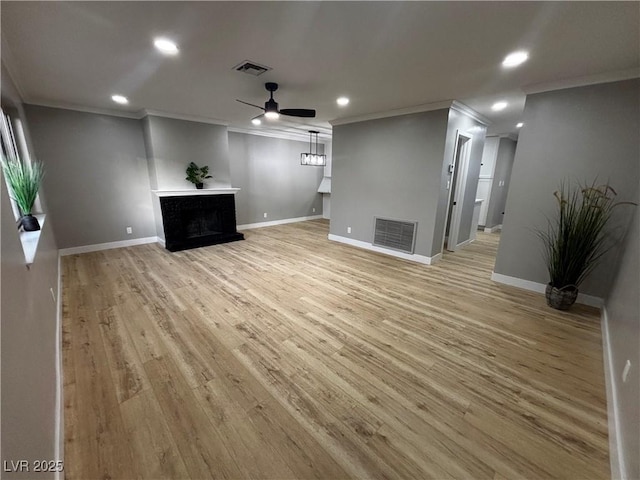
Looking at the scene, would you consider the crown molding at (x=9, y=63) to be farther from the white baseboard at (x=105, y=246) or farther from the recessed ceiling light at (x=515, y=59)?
the recessed ceiling light at (x=515, y=59)

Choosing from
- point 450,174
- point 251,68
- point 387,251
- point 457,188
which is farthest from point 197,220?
point 457,188

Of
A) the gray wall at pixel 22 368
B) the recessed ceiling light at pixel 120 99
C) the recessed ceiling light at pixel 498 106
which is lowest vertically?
the gray wall at pixel 22 368

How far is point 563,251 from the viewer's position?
2.83 meters

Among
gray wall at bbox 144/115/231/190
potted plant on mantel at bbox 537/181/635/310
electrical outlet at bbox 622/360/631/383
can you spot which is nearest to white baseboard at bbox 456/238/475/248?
potted plant on mantel at bbox 537/181/635/310

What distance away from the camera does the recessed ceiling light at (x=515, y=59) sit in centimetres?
231

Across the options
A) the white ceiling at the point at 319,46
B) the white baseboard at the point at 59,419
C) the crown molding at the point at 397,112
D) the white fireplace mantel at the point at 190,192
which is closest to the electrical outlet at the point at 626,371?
the white ceiling at the point at 319,46

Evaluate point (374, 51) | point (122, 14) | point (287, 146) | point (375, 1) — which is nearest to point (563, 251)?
point (374, 51)

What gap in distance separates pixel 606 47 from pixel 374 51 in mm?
1938

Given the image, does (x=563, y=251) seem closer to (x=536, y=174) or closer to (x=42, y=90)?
(x=536, y=174)

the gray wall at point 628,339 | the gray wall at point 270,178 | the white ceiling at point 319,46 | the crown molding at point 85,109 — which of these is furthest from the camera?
the gray wall at point 270,178

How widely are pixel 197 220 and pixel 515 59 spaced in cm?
541

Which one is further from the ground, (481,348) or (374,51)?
(374,51)

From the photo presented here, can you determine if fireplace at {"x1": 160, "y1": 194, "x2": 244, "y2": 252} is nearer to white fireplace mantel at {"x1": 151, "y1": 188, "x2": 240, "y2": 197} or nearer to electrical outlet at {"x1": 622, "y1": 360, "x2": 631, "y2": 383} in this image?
white fireplace mantel at {"x1": 151, "y1": 188, "x2": 240, "y2": 197}

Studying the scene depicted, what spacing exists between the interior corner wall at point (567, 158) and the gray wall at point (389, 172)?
3.38 feet
